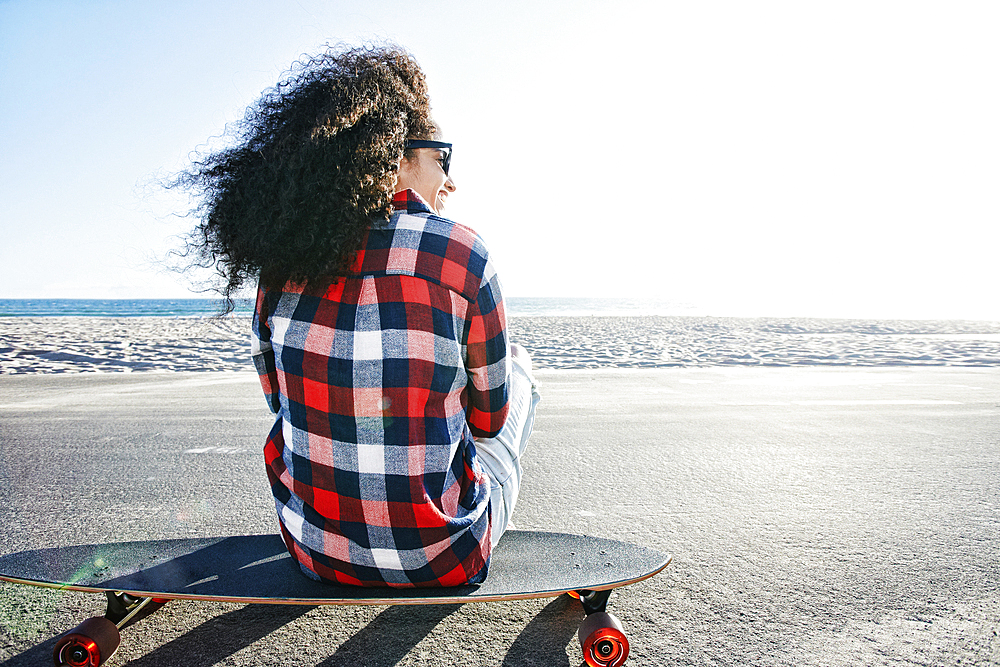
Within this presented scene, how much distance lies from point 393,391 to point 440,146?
76 centimetres

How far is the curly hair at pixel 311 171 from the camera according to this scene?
1.45 m

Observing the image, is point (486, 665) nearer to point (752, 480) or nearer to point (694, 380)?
point (752, 480)

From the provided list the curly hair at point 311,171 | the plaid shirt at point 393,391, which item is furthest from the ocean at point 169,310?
the plaid shirt at point 393,391

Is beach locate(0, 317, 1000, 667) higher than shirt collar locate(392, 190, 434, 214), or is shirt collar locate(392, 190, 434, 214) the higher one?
shirt collar locate(392, 190, 434, 214)

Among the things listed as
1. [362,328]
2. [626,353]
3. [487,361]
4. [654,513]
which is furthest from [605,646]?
[626,353]

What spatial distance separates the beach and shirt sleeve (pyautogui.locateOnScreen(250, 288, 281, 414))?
77 cm

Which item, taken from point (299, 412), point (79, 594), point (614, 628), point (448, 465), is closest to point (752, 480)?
point (614, 628)

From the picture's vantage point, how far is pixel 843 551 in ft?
8.45

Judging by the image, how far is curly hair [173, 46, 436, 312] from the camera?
145cm

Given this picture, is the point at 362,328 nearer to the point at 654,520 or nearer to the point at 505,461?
the point at 505,461

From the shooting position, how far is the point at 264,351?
5.69ft

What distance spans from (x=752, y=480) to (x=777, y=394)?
11.3ft

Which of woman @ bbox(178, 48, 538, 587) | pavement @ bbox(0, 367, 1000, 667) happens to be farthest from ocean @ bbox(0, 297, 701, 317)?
woman @ bbox(178, 48, 538, 587)

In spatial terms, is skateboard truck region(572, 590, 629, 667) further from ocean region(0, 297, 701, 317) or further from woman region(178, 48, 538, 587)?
ocean region(0, 297, 701, 317)
